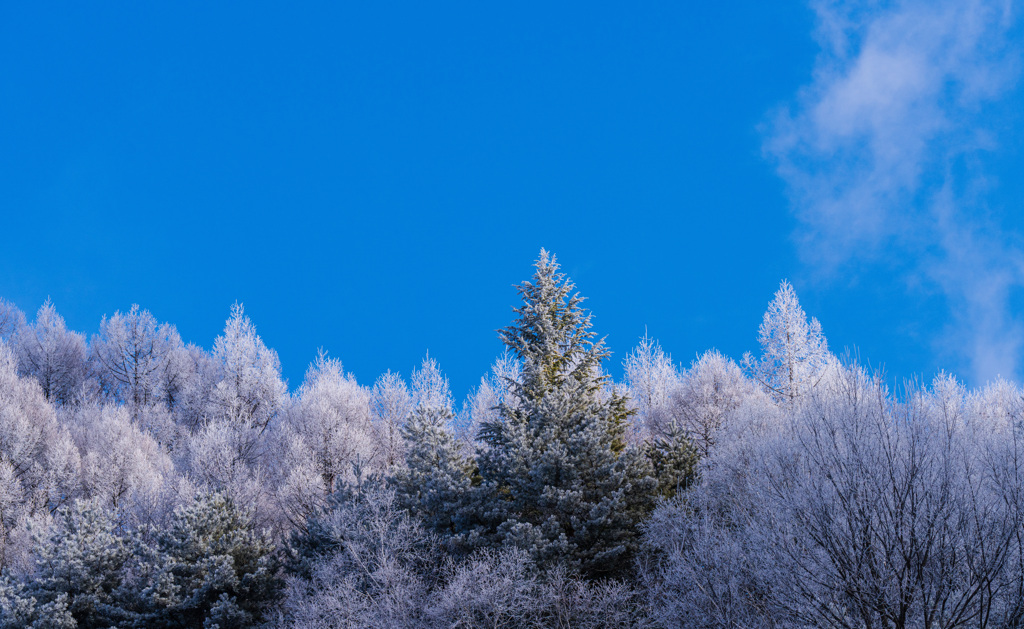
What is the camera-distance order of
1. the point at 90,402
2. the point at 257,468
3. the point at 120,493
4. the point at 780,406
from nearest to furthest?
the point at 780,406 < the point at 120,493 < the point at 257,468 < the point at 90,402

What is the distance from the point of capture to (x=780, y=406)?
3838 cm

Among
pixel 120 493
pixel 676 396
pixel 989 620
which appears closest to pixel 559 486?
pixel 989 620

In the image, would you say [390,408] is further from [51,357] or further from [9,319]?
[9,319]

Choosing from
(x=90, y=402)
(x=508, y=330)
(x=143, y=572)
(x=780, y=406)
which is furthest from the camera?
(x=90, y=402)

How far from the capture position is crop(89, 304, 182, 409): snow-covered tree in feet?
227

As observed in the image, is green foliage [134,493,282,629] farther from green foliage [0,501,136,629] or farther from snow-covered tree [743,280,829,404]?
snow-covered tree [743,280,829,404]

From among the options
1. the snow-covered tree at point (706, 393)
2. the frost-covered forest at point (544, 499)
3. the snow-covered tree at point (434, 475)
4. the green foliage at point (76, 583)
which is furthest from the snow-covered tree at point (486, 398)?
the green foliage at point (76, 583)

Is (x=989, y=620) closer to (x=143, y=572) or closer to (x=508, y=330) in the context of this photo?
(x=508, y=330)

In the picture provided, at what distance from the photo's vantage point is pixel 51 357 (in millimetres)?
68750

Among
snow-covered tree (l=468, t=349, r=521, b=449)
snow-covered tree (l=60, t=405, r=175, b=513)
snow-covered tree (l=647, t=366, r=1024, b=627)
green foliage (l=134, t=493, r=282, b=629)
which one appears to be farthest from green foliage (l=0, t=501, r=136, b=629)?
snow-covered tree (l=647, t=366, r=1024, b=627)

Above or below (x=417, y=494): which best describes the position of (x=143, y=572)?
below

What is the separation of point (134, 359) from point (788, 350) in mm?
64303

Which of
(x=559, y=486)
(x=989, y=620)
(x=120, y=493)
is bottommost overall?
(x=989, y=620)

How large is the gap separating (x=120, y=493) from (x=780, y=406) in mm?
46500
